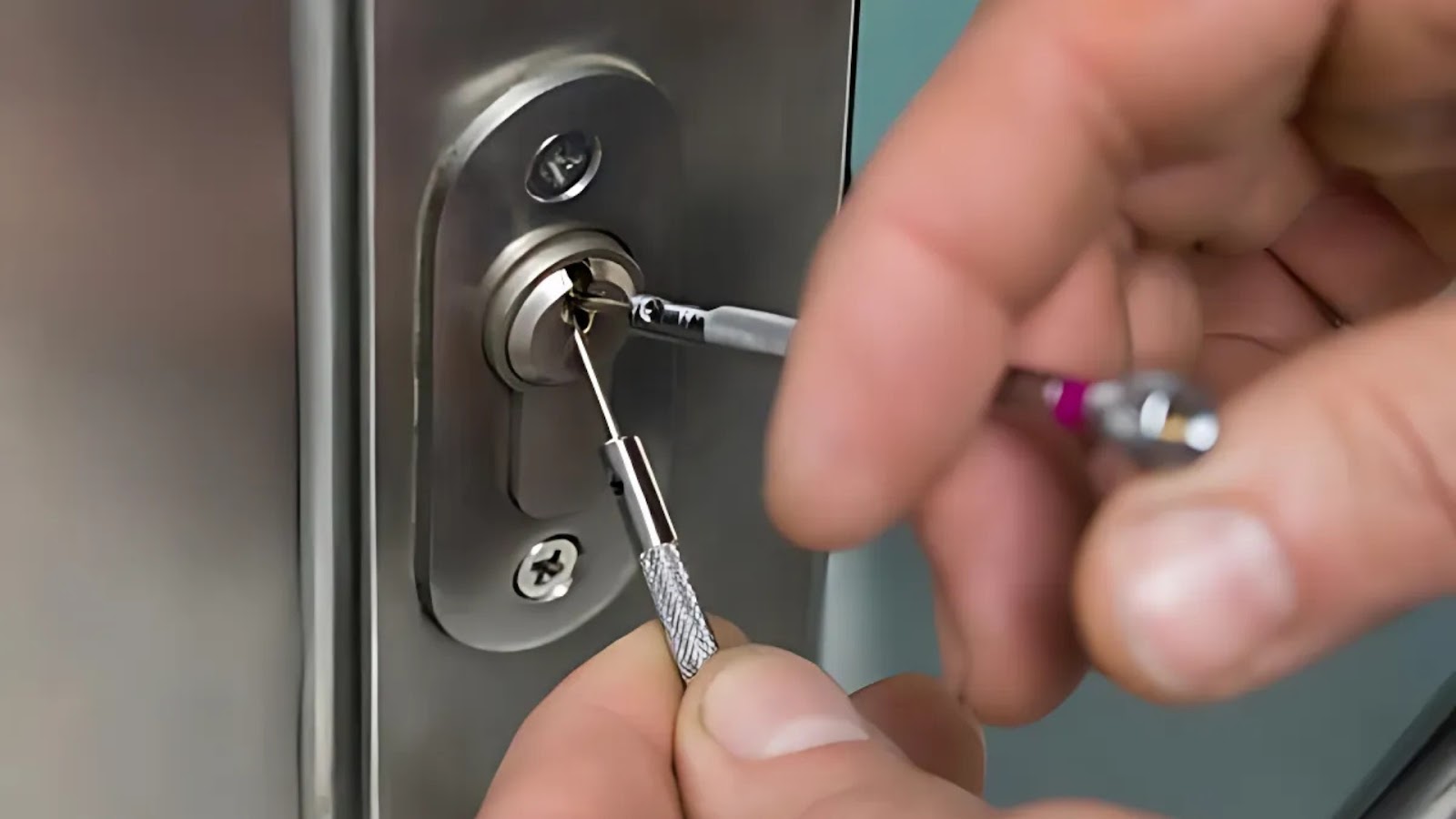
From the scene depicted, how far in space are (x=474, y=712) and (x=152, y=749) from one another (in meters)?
0.06

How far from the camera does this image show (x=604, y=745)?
0.22 meters

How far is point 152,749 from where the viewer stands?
0.76 feet

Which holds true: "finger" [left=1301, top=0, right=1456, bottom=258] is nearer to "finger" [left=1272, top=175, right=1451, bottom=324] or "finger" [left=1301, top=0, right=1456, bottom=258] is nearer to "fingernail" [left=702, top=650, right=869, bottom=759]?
"finger" [left=1272, top=175, right=1451, bottom=324]

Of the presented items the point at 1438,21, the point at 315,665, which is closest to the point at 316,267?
the point at 315,665

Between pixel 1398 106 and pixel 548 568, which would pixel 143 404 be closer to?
pixel 548 568

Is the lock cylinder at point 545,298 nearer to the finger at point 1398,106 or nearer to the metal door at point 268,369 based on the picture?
the metal door at point 268,369

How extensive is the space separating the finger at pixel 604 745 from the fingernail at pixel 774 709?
0.04ft

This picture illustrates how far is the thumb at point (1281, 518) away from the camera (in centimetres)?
17

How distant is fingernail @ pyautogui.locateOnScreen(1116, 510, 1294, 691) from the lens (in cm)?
17

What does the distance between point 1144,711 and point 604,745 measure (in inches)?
6.7

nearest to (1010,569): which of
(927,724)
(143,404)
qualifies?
(927,724)

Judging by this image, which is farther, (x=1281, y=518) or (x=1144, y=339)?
(x=1144, y=339)

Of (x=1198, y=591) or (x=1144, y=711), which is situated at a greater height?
(x=1198, y=591)

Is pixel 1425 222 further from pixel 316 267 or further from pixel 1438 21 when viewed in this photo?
pixel 316 267
